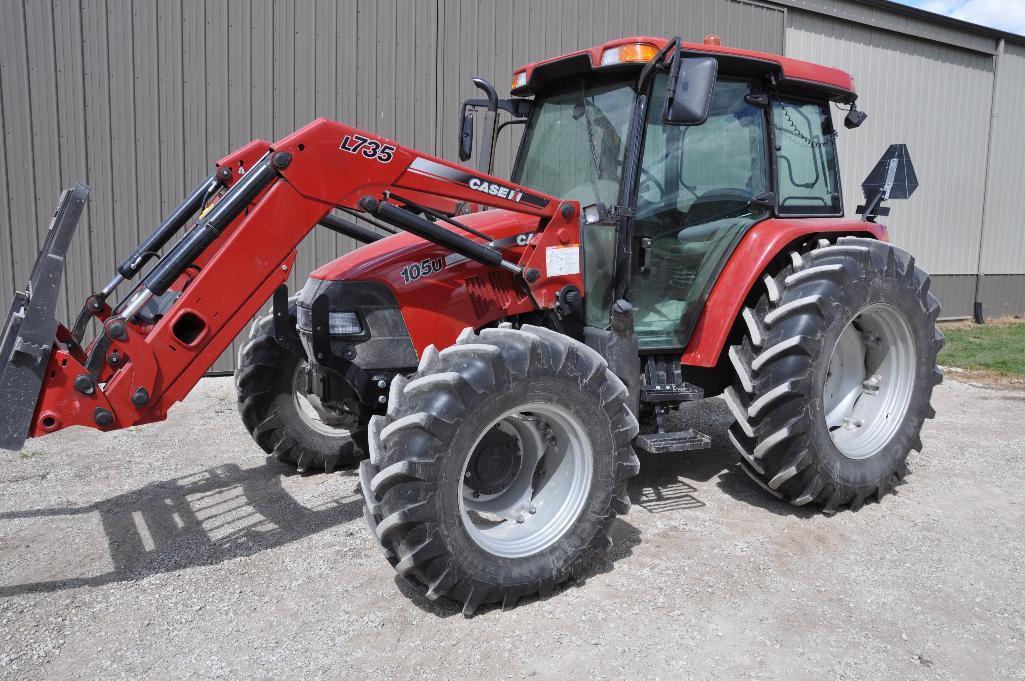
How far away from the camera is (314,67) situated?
7.20 m

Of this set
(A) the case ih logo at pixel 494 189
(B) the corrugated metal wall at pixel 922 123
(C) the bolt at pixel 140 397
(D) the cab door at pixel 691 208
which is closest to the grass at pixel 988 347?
(B) the corrugated metal wall at pixel 922 123

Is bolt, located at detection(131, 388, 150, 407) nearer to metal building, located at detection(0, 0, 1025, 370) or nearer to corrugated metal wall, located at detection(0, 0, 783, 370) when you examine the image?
corrugated metal wall, located at detection(0, 0, 783, 370)

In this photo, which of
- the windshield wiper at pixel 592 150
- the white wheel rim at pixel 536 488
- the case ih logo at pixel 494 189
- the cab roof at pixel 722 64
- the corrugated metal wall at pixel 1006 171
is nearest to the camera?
the white wheel rim at pixel 536 488

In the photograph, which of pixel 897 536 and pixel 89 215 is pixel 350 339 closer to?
pixel 897 536

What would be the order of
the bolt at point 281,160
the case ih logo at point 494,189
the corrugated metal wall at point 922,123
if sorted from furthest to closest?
the corrugated metal wall at point 922,123
the case ih logo at point 494,189
the bolt at point 281,160

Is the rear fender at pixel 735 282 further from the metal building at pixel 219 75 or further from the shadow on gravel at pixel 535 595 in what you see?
the metal building at pixel 219 75

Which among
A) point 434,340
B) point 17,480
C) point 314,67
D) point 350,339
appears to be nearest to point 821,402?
point 434,340

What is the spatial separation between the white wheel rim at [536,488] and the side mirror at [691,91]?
4.36 feet

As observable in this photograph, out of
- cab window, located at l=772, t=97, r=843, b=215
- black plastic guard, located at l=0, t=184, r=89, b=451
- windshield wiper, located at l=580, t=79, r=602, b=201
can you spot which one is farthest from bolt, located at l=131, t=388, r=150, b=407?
cab window, located at l=772, t=97, r=843, b=215

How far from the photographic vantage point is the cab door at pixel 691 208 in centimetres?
392

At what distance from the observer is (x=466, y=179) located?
3324mm

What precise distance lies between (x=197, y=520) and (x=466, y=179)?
7.32ft

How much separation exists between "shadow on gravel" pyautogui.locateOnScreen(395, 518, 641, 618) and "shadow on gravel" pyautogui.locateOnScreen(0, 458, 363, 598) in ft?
2.83

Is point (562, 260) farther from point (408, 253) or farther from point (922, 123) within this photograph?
point (922, 123)
